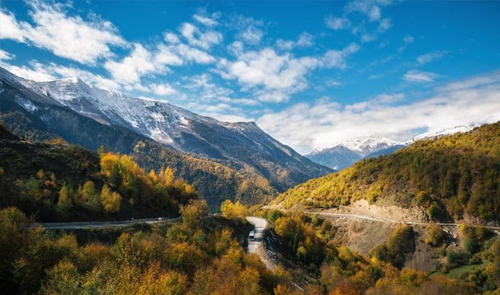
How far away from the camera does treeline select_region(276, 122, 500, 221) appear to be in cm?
11025

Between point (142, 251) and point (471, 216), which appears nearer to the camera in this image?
point (142, 251)

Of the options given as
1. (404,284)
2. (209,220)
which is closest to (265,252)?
(209,220)

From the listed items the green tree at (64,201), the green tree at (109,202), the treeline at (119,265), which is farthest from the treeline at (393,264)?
the green tree at (64,201)

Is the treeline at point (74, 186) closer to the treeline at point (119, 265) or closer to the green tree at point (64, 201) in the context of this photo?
the green tree at point (64, 201)

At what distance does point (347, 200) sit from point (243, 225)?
234 ft

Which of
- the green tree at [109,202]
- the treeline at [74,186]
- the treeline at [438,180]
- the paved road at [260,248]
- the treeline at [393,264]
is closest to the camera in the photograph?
the treeline at [74,186]

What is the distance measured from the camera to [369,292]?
70.2 metres

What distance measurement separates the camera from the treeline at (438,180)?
110 m

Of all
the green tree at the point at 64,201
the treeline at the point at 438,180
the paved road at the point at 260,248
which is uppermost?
the treeline at the point at 438,180

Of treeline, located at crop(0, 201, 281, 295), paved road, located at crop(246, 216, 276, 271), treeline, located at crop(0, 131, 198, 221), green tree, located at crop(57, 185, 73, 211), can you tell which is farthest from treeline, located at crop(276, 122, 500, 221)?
green tree, located at crop(57, 185, 73, 211)

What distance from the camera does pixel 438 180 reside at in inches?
4850

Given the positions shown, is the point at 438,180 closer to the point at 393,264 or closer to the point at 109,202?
the point at 393,264

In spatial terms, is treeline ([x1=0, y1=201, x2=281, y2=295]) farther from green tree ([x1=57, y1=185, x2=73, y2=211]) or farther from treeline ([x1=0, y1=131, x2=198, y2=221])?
green tree ([x1=57, y1=185, x2=73, y2=211])

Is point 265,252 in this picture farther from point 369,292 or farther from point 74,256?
point 74,256
